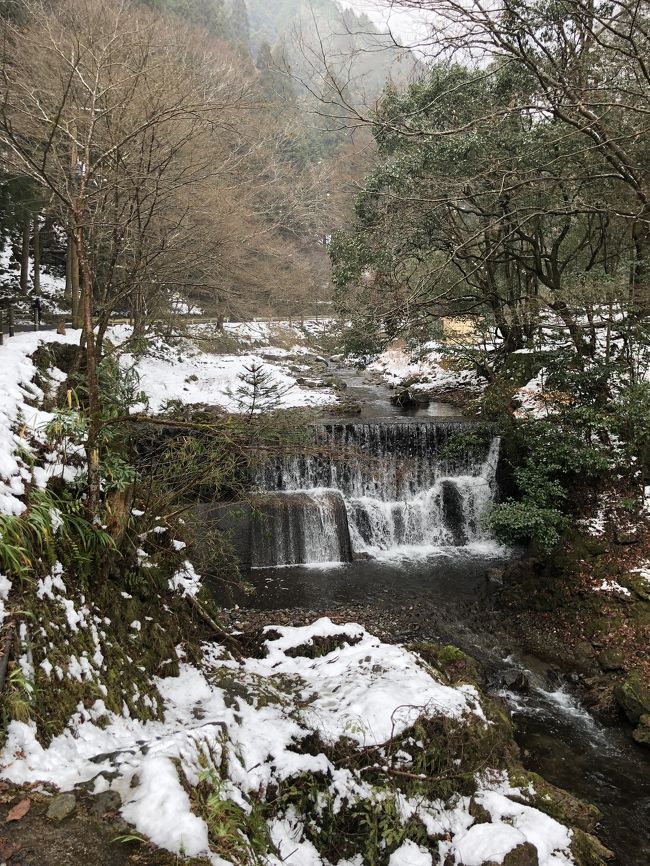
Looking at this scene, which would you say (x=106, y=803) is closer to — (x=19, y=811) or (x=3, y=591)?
(x=19, y=811)

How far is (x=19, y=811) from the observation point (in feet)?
6.40

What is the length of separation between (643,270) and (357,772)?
34.2 feet

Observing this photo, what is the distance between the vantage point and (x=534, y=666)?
23.5ft

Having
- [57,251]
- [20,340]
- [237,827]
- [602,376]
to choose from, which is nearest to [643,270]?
[602,376]

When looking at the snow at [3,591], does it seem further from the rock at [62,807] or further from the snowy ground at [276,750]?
the rock at [62,807]

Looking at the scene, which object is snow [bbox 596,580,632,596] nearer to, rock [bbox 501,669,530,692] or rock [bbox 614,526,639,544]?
rock [bbox 614,526,639,544]

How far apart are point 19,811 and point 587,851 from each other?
3915 mm

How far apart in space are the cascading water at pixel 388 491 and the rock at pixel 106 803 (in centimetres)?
789

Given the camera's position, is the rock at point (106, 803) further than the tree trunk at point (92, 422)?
No

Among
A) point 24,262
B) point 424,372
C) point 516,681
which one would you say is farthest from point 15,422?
point 24,262

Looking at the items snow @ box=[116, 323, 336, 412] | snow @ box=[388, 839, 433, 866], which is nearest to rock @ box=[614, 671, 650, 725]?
snow @ box=[388, 839, 433, 866]

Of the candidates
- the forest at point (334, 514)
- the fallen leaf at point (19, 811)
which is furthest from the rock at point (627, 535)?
the fallen leaf at point (19, 811)

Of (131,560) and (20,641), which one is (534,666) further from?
(20,641)

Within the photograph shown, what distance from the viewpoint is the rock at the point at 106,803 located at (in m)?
2.05
